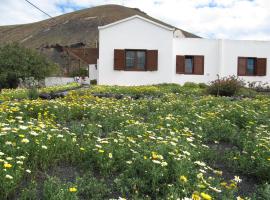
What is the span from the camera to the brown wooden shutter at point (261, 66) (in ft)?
88.8

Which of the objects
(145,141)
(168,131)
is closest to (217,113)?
(168,131)

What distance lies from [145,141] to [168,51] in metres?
20.6

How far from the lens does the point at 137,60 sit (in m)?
25.6

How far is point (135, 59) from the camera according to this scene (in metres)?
25.5

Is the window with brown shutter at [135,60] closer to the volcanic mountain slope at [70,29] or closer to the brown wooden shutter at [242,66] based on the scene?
the brown wooden shutter at [242,66]

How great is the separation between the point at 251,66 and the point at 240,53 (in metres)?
1.38

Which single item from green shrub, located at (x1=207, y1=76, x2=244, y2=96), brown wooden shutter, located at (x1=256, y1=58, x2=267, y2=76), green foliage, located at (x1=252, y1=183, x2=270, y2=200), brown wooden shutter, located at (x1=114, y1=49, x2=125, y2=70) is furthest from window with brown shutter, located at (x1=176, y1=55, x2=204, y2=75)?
green foliage, located at (x1=252, y1=183, x2=270, y2=200)

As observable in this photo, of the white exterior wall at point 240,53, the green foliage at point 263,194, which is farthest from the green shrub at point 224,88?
the green foliage at point 263,194

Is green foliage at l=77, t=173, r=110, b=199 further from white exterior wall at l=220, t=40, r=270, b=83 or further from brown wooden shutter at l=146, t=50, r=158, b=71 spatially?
white exterior wall at l=220, t=40, r=270, b=83

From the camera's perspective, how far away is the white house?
2512 cm

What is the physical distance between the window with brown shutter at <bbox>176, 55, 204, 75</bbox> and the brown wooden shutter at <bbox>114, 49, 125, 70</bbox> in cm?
393

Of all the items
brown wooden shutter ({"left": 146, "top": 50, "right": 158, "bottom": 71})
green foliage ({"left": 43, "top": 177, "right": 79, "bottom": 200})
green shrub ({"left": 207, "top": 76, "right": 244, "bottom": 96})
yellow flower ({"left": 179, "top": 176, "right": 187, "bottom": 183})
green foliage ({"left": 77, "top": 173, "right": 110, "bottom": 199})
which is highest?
brown wooden shutter ({"left": 146, "top": 50, "right": 158, "bottom": 71})

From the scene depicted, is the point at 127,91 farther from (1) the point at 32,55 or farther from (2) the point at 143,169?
(1) the point at 32,55

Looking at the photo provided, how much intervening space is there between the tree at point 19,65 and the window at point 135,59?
868 cm
